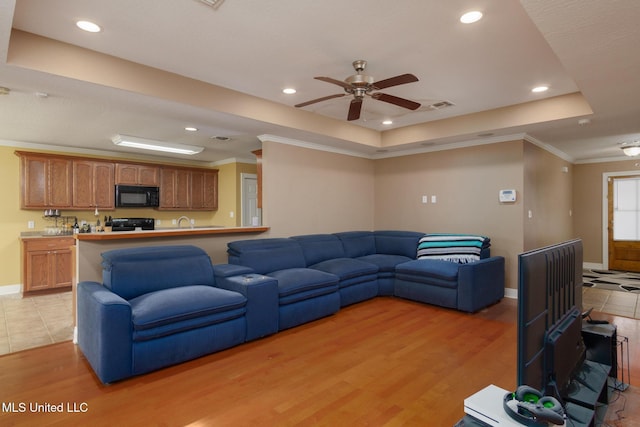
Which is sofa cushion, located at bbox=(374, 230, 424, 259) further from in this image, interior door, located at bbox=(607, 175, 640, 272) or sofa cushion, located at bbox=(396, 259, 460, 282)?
interior door, located at bbox=(607, 175, 640, 272)

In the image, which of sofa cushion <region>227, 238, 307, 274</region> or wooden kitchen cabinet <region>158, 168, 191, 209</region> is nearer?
sofa cushion <region>227, 238, 307, 274</region>

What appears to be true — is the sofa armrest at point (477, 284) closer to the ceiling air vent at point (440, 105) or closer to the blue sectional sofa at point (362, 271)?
the blue sectional sofa at point (362, 271)

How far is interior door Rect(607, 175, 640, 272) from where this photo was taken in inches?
281

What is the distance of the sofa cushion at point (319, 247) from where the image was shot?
480 centimetres

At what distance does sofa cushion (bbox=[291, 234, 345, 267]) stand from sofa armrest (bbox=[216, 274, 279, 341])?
130 cm

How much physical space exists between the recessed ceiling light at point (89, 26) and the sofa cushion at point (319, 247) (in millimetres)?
3155

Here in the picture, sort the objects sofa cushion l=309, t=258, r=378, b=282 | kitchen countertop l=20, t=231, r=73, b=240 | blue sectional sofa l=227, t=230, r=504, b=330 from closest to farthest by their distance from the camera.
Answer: blue sectional sofa l=227, t=230, r=504, b=330
sofa cushion l=309, t=258, r=378, b=282
kitchen countertop l=20, t=231, r=73, b=240

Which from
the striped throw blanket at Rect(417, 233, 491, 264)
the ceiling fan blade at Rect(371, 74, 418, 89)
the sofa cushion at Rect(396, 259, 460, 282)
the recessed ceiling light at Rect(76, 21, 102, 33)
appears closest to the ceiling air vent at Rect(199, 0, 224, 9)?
the recessed ceiling light at Rect(76, 21, 102, 33)

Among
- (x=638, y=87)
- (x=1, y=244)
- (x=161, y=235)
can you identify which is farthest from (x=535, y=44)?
(x=1, y=244)

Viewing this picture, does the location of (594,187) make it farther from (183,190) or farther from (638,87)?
(183,190)

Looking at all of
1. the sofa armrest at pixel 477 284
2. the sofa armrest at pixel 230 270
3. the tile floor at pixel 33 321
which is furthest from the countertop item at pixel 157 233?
the sofa armrest at pixel 477 284

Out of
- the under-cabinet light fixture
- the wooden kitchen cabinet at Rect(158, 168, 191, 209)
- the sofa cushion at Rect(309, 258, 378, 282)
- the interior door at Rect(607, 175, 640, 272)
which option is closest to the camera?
the sofa cushion at Rect(309, 258, 378, 282)

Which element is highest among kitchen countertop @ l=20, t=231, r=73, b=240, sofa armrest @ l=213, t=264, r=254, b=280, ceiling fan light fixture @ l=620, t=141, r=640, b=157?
ceiling fan light fixture @ l=620, t=141, r=640, b=157

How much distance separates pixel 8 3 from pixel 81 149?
5.28 metres
